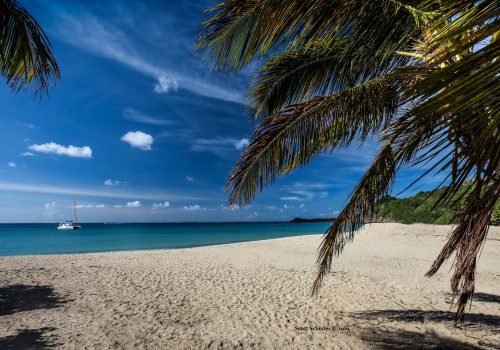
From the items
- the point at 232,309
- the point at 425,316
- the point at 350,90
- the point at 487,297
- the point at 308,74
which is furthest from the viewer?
the point at 487,297

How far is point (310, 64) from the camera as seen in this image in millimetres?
4176

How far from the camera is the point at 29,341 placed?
4.61 meters

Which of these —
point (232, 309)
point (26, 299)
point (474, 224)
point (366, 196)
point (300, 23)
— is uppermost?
point (300, 23)

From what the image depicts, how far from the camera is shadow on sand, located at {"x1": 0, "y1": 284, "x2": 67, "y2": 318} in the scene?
6.04 m

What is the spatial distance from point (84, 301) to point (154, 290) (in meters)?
1.57

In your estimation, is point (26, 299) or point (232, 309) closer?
point (232, 309)

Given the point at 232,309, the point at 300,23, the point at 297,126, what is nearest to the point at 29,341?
the point at 232,309

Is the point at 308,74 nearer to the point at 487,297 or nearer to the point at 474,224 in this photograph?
the point at 474,224

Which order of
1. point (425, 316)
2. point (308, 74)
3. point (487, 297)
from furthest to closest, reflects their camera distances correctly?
point (487, 297), point (425, 316), point (308, 74)

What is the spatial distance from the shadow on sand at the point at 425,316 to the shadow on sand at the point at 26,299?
6.32 metres

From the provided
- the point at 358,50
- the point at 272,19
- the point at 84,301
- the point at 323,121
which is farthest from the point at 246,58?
the point at 84,301

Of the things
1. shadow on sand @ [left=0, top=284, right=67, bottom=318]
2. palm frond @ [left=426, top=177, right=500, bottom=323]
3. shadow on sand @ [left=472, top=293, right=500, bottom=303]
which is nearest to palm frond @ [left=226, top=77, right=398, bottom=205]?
palm frond @ [left=426, top=177, right=500, bottom=323]

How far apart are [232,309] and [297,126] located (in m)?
4.54

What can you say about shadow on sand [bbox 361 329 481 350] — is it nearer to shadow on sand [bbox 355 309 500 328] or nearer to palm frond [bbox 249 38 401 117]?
shadow on sand [bbox 355 309 500 328]
